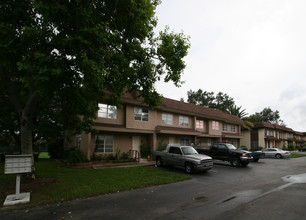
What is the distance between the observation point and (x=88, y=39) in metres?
6.87

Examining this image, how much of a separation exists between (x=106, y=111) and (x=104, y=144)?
298 cm

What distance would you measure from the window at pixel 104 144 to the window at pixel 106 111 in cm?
190

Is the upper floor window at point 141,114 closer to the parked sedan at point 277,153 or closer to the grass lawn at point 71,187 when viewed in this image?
the grass lawn at point 71,187

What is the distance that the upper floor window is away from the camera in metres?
18.8

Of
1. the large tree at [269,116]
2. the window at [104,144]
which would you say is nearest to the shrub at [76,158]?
the window at [104,144]

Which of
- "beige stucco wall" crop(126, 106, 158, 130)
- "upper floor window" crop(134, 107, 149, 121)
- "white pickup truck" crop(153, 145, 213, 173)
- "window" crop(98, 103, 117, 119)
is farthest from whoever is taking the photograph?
"upper floor window" crop(134, 107, 149, 121)

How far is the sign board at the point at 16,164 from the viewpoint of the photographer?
662 cm

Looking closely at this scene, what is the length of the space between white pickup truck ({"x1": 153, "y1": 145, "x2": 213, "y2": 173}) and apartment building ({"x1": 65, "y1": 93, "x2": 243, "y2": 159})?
172 inches

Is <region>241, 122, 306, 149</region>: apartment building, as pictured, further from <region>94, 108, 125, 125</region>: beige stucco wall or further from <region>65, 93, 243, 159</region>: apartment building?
<region>94, 108, 125, 125</region>: beige stucco wall

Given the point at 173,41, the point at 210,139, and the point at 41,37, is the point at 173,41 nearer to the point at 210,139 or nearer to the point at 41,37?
the point at 41,37

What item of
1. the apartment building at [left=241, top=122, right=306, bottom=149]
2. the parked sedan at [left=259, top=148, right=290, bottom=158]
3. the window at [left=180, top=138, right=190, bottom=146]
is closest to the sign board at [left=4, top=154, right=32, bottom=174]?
the window at [left=180, top=138, right=190, bottom=146]

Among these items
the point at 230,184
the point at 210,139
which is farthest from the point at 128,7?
the point at 210,139

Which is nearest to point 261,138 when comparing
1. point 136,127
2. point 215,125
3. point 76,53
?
point 215,125

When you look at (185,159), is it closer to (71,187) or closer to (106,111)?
(71,187)
